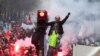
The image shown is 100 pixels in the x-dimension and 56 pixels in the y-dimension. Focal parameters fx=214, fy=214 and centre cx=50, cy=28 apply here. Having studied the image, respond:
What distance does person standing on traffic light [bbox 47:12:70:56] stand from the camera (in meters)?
1.50

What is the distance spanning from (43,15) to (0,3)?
1.06 feet

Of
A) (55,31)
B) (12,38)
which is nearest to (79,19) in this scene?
(55,31)

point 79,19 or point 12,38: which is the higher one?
point 79,19

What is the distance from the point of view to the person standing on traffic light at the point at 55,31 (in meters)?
1.50

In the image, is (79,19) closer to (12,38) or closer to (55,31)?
(55,31)

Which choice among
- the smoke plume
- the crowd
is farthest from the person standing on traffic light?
the crowd

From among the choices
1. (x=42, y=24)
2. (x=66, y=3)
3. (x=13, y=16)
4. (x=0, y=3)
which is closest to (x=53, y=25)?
(x=42, y=24)

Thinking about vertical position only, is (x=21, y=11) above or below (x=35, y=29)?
above

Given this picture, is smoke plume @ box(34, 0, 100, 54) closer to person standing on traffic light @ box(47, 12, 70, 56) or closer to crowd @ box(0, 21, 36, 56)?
person standing on traffic light @ box(47, 12, 70, 56)

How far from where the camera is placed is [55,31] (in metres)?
1.51

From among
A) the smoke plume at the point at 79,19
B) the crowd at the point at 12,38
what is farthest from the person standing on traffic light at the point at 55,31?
the crowd at the point at 12,38

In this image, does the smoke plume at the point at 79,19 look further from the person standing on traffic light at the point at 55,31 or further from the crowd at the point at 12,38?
the crowd at the point at 12,38

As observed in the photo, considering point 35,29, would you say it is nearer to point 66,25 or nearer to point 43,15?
point 43,15

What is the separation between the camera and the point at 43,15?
1513 mm
